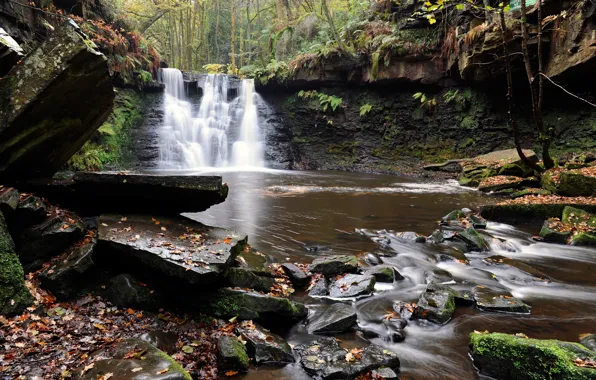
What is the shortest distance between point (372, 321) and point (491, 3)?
1670cm

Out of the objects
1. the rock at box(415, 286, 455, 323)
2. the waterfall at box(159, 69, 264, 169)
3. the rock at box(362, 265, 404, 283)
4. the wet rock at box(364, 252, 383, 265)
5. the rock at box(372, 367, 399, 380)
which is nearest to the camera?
the rock at box(372, 367, 399, 380)

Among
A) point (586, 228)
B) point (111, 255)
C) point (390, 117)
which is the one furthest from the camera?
point (390, 117)

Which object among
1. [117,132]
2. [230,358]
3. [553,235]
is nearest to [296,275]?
[230,358]

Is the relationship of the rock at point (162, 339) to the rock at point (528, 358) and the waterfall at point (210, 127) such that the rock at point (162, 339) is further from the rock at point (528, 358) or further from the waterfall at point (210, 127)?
the waterfall at point (210, 127)

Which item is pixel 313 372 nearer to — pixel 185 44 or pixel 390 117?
pixel 390 117

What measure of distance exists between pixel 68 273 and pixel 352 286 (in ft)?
11.1

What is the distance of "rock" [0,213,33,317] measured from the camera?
3283 millimetres

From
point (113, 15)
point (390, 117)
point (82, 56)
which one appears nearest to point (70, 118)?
point (82, 56)

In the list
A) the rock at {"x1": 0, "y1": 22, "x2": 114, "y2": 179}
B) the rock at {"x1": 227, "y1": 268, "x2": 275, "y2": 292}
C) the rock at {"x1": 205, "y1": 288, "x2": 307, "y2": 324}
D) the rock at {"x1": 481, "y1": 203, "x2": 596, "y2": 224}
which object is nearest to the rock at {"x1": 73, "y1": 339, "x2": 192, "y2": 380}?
the rock at {"x1": 205, "y1": 288, "x2": 307, "y2": 324}

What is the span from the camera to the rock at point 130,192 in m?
4.65

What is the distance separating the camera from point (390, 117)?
20.6m

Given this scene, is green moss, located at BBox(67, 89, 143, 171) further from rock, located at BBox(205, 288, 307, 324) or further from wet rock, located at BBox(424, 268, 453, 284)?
wet rock, located at BBox(424, 268, 453, 284)

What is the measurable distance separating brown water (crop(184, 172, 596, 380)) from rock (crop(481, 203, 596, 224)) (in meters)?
0.41

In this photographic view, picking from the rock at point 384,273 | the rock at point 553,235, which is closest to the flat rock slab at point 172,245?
the rock at point 384,273
